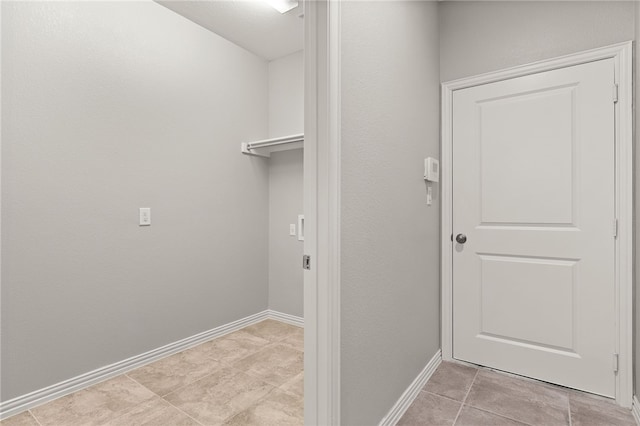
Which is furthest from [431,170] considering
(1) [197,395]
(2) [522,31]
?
(1) [197,395]

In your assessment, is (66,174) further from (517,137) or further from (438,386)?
(517,137)

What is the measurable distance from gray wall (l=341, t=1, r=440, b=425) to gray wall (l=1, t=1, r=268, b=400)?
181 cm

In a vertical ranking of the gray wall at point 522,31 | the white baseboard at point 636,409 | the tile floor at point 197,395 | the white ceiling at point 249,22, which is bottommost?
the tile floor at point 197,395

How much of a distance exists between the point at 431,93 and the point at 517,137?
0.64 metres

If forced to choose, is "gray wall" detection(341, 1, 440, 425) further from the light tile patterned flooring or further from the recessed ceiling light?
the recessed ceiling light

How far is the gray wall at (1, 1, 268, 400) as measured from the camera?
1905 millimetres

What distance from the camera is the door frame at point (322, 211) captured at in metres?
1.26

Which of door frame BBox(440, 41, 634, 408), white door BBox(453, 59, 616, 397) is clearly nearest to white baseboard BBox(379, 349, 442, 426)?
white door BBox(453, 59, 616, 397)

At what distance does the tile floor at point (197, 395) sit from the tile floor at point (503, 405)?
2.46 ft

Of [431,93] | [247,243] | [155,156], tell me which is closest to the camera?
[431,93]

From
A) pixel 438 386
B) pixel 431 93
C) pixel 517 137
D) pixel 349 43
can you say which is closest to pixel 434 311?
pixel 438 386

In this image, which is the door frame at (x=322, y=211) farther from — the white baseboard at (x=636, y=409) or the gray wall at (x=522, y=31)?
the white baseboard at (x=636, y=409)

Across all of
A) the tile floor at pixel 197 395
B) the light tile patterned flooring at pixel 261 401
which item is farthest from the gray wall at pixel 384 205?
the tile floor at pixel 197 395

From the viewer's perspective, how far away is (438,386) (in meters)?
2.09
